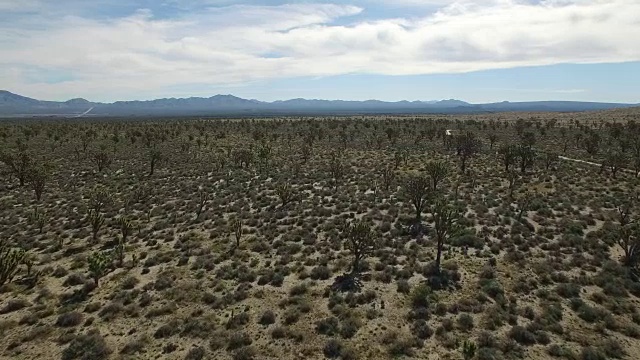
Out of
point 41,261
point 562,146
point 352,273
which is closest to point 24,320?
point 41,261

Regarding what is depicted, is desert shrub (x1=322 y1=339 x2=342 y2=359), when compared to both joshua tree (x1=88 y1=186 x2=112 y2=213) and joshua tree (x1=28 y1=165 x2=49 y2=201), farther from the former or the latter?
joshua tree (x1=28 y1=165 x2=49 y2=201)

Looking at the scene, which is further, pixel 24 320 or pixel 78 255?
pixel 78 255

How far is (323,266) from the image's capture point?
21.1 meters

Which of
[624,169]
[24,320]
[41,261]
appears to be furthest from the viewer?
[624,169]

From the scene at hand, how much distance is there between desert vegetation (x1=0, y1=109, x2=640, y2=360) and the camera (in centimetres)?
1523

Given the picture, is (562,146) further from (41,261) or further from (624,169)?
(41,261)

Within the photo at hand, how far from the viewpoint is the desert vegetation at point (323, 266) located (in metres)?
15.2

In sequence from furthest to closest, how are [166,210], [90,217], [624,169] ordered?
[624,169], [166,210], [90,217]

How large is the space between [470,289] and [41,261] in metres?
21.8

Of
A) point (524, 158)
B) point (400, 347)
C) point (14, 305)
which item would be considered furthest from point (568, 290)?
point (524, 158)

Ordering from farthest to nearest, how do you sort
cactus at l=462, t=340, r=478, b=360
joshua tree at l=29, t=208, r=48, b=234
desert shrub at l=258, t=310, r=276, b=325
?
1. joshua tree at l=29, t=208, r=48, b=234
2. desert shrub at l=258, t=310, r=276, b=325
3. cactus at l=462, t=340, r=478, b=360

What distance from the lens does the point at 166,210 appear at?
31016mm

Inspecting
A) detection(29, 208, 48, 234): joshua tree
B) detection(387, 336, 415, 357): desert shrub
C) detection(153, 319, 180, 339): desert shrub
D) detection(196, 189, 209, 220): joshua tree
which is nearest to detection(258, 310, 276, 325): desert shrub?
detection(153, 319, 180, 339): desert shrub

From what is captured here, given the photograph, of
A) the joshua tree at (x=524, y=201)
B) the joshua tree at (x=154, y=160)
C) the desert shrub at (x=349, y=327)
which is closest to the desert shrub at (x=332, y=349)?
the desert shrub at (x=349, y=327)
